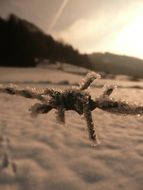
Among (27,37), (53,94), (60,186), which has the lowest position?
(60,186)

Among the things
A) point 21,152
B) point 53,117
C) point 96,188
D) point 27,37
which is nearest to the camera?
point 96,188

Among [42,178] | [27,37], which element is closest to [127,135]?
[42,178]

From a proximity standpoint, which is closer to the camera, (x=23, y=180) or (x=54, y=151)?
(x=23, y=180)

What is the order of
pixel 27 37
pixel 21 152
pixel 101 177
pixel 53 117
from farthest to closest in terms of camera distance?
pixel 27 37, pixel 53 117, pixel 21 152, pixel 101 177

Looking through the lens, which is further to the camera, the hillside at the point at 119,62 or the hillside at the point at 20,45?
the hillside at the point at 119,62

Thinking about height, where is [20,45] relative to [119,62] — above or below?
above

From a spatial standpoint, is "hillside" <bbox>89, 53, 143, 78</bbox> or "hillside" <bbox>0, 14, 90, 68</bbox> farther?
"hillside" <bbox>89, 53, 143, 78</bbox>

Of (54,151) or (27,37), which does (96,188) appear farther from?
(27,37)

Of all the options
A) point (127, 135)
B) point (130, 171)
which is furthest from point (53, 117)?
point (130, 171)

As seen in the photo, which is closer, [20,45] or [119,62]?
[20,45]

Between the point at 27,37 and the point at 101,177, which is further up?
the point at 27,37
